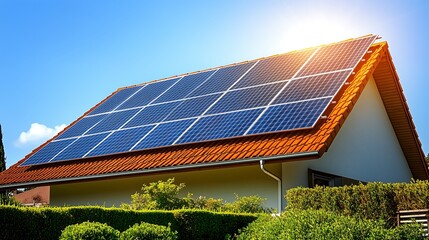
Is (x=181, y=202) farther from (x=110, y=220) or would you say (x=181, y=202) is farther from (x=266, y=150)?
(x=110, y=220)

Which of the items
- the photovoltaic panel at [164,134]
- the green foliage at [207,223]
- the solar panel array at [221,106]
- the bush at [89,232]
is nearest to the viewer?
the bush at [89,232]

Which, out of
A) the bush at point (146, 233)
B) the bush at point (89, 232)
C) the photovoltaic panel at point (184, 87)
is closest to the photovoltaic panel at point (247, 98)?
the photovoltaic panel at point (184, 87)

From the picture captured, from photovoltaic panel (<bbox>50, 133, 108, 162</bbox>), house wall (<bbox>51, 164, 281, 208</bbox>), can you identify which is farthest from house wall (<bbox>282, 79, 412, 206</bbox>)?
photovoltaic panel (<bbox>50, 133, 108, 162</bbox>)

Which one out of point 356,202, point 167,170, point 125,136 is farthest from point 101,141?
point 356,202

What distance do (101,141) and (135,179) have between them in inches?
82.8

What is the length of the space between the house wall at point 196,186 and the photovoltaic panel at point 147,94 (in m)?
3.80

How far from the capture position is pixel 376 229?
1073 centimetres

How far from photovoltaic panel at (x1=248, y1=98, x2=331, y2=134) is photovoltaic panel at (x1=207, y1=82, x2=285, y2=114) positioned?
854mm

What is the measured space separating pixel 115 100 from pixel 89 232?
50.0 ft

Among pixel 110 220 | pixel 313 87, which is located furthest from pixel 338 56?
pixel 110 220

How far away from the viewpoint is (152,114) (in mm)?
20016

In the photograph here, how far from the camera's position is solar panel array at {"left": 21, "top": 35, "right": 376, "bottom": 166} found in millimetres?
16312

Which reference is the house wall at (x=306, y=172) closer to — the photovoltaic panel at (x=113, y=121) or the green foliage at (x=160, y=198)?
the green foliage at (x=160, y=198)

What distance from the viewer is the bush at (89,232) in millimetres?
9747
